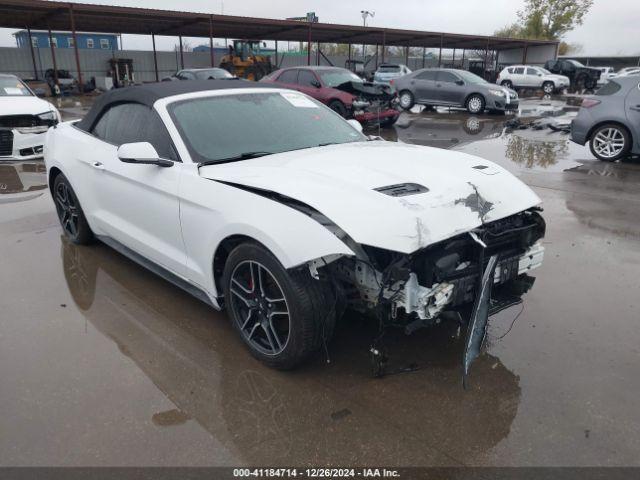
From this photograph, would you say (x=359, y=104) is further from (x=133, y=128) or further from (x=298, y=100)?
(x=133, y=128)

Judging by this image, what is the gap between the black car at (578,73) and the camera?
33.2 meters

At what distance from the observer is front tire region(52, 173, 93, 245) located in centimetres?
479

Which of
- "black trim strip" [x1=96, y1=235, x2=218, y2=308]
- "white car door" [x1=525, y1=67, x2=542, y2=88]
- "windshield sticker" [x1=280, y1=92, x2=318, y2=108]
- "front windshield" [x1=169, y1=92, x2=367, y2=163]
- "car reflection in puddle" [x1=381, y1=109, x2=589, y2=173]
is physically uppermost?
"windshield sticker" [x1=280, y1=92, x2=318, y2=108]

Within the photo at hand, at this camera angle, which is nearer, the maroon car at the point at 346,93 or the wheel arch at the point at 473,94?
the maroon car at the point at 346,93

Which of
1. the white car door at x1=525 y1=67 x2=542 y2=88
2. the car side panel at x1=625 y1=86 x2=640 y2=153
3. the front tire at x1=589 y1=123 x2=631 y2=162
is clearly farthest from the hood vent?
the white car door at x1=525 y1=67 x2=542 y2=88

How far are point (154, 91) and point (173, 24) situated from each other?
27041mm

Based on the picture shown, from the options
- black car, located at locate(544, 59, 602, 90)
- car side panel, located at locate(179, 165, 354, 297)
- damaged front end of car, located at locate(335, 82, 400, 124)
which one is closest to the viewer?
car side panel, located at locate(179, 165, 354, 297)

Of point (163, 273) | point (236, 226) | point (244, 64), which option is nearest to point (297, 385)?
point (236, 226)

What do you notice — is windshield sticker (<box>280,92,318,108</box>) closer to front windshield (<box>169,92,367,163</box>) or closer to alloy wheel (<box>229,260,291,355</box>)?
front windshield (<box>169,92,367,163</box>)

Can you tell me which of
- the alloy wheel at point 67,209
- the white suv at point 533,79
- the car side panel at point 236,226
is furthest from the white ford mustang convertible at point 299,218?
the white suv at point 533,79

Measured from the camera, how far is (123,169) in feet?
12.7

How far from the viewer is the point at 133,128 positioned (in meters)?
3.98

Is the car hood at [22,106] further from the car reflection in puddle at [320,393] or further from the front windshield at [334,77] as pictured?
the front windshield at [334,77]

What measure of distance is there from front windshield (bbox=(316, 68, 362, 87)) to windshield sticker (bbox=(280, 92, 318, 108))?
1020cm
